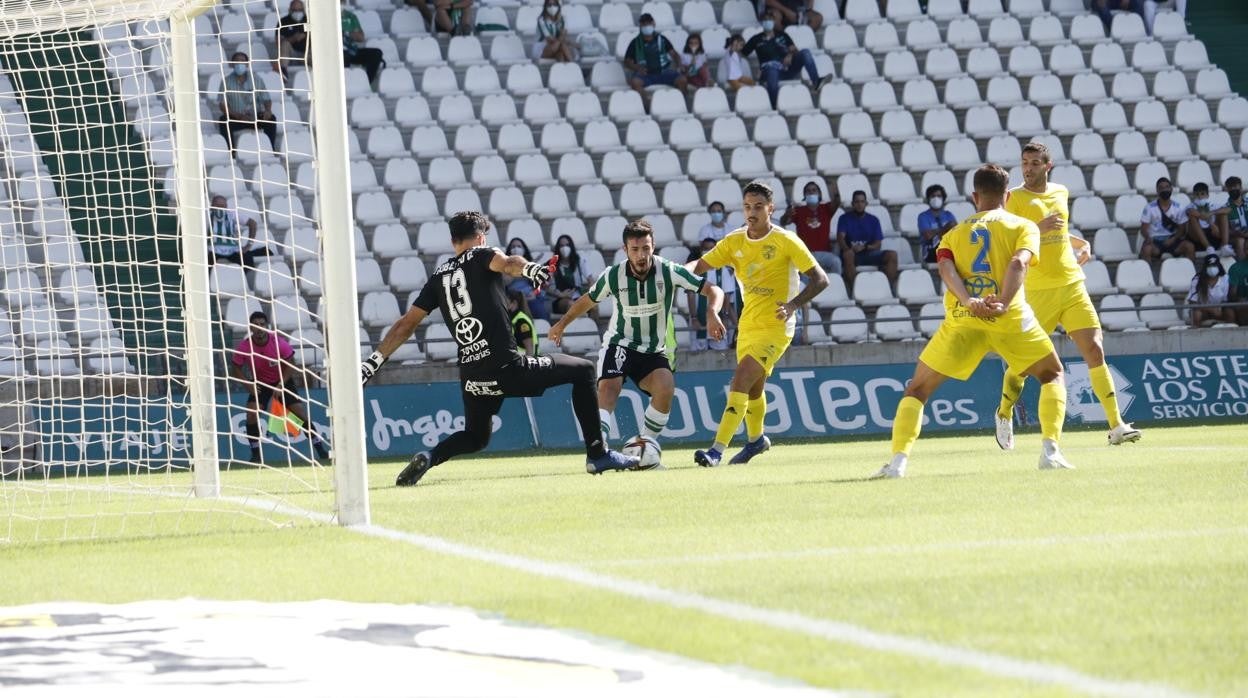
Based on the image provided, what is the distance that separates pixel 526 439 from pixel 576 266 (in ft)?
8.51

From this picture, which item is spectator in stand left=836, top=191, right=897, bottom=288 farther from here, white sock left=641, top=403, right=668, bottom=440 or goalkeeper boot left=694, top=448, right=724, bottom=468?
goalkeeper boot left=694, top=448, right=724, bottom=468

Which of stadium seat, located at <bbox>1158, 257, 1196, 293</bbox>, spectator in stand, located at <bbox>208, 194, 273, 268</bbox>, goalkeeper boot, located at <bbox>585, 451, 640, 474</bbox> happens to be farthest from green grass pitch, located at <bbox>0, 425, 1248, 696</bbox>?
stadium seat, located at <bbox>1158, 257, 1196, 293</bbox>

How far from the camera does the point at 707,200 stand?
2277cm

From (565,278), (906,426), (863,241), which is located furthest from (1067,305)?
→ (863,241)

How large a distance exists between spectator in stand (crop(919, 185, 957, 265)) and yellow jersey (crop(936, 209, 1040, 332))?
1098 centimetres

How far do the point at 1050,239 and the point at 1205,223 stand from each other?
10.0 metres

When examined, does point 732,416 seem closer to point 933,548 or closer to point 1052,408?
point 1052,408

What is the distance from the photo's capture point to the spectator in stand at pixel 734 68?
24562 millimetres

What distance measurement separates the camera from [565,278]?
67.3 feet

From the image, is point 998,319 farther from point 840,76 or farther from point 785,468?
point 840,76

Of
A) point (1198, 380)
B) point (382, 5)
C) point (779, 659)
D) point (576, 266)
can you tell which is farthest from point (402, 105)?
point (779, 659)

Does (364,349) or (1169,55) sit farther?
(1169,55)

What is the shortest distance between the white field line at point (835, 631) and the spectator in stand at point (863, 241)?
587 inches

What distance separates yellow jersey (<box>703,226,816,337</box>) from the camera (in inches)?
527
